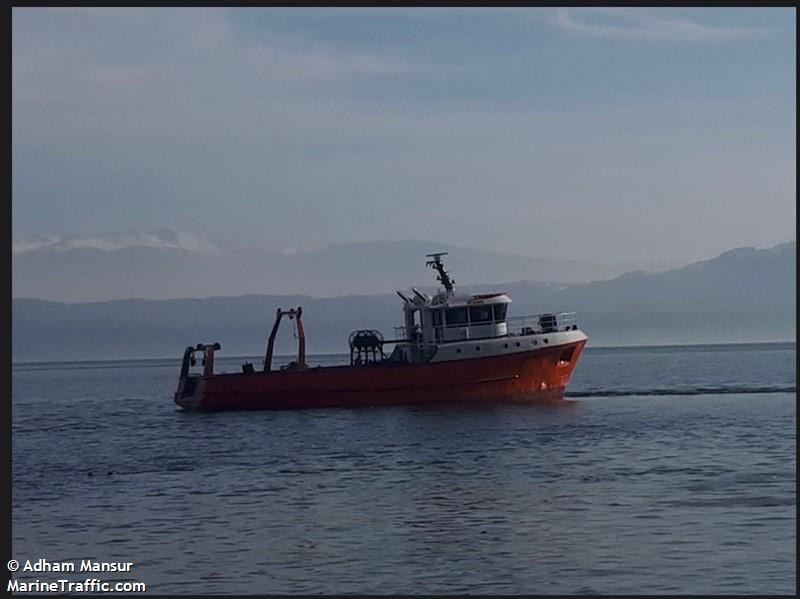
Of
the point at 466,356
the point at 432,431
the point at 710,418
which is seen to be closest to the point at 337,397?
the point at 466,356

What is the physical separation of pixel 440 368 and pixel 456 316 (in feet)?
9.07

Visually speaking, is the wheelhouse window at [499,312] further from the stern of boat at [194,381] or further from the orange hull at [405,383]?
the stern of boat at [194,381]

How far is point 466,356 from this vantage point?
59531 millimetres

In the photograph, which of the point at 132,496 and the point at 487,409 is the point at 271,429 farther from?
the point at 132,496

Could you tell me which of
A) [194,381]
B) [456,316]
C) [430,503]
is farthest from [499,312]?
[430,503]

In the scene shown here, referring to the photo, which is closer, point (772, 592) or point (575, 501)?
point (772, 592)

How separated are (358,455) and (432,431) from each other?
7282 mm

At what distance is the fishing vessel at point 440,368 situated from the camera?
59250 mm

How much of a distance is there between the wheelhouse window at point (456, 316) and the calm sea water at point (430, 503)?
5.16 m

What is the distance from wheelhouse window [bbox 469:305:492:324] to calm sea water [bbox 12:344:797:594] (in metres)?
4.89

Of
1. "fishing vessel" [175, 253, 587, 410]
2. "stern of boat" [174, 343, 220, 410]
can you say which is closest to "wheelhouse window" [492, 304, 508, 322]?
"fishing vessel" [175, 253, 587, 410]

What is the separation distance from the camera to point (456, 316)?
198 feet

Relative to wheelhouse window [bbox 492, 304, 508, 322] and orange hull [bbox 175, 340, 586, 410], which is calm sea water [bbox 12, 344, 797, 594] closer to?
orange hull [bbox 175, 340, 586, 410]

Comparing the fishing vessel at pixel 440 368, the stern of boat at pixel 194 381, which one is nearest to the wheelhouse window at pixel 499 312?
the fishing vessel at pixel 440 368
